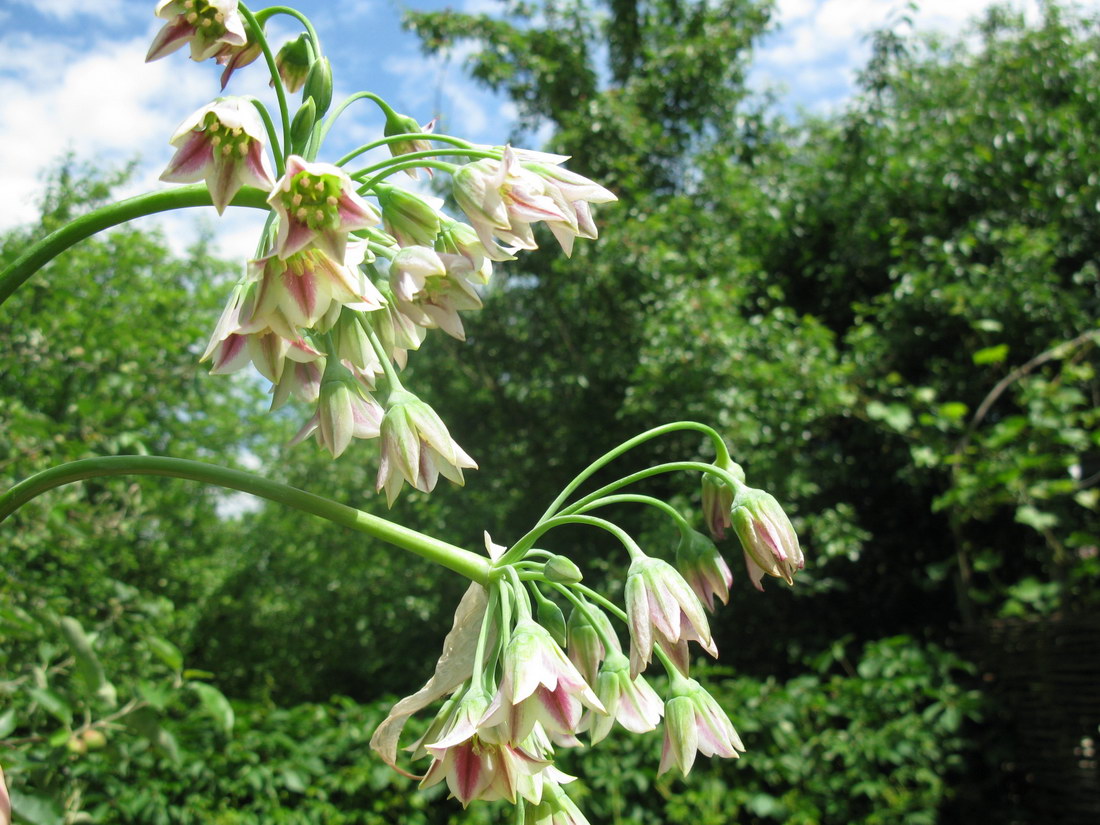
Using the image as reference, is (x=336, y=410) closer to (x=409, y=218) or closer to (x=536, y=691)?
(x=409, y=218)

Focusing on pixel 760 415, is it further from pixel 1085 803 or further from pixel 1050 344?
pixel 1085 803

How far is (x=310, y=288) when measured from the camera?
661 millimetres

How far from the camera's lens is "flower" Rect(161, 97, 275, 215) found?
65cm

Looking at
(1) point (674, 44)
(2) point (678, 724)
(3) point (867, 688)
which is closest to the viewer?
(2) point (678, 724)

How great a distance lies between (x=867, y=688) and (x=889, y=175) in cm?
421

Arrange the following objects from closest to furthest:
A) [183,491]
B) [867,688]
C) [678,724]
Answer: [678,724] < [867,688] < [183,491]

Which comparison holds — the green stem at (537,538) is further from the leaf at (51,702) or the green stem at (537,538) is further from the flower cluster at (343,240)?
the leaf at (51,702)

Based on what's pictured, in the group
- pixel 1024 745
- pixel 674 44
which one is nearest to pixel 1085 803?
pixel 1024 745

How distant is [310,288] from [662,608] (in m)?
0.35

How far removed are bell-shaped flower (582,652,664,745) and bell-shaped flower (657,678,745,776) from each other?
0.02 m

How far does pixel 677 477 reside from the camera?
19.7 ft

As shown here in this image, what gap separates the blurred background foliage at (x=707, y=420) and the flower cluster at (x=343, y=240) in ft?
6.77

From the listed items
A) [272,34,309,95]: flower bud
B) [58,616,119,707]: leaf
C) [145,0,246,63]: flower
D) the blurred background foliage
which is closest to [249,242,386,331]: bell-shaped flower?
[145,0,246,63]: flower

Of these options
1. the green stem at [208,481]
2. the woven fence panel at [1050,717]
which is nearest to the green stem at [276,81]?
the green stem at [208,481]
